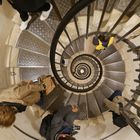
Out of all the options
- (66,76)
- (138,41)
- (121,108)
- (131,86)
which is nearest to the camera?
(121,108)

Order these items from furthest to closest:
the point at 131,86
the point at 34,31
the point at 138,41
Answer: the point at 131,86, the point at 138,41, the point at 34,31

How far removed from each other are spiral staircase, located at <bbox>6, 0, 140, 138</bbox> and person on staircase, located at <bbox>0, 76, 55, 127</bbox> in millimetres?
571

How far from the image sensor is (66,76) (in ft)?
20.2

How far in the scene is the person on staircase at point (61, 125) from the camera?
3934 mm

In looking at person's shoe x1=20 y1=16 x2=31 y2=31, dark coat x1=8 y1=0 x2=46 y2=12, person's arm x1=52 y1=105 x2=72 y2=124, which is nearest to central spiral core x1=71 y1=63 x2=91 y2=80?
person's arm x1=52 y1=105 x2=72 y2=124

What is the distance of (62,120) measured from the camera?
14.6ft

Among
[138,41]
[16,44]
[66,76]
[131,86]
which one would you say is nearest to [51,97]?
[66,76]

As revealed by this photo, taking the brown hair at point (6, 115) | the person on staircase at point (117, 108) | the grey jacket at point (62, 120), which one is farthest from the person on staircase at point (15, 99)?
the person on staircase at point (117, 108)

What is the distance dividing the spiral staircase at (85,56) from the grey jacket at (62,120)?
1.63 feet

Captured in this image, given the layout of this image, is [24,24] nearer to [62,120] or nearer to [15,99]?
[15,99]

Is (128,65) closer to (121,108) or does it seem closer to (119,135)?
(119,135)

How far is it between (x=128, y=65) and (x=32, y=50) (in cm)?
187

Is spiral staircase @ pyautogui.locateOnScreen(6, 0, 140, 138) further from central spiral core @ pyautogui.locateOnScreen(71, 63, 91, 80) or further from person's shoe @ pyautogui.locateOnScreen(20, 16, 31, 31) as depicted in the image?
person's shoe @ pyautogui.locateOnScreen(20, 16, 31, 31)

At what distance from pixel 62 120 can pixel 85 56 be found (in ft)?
6.65
